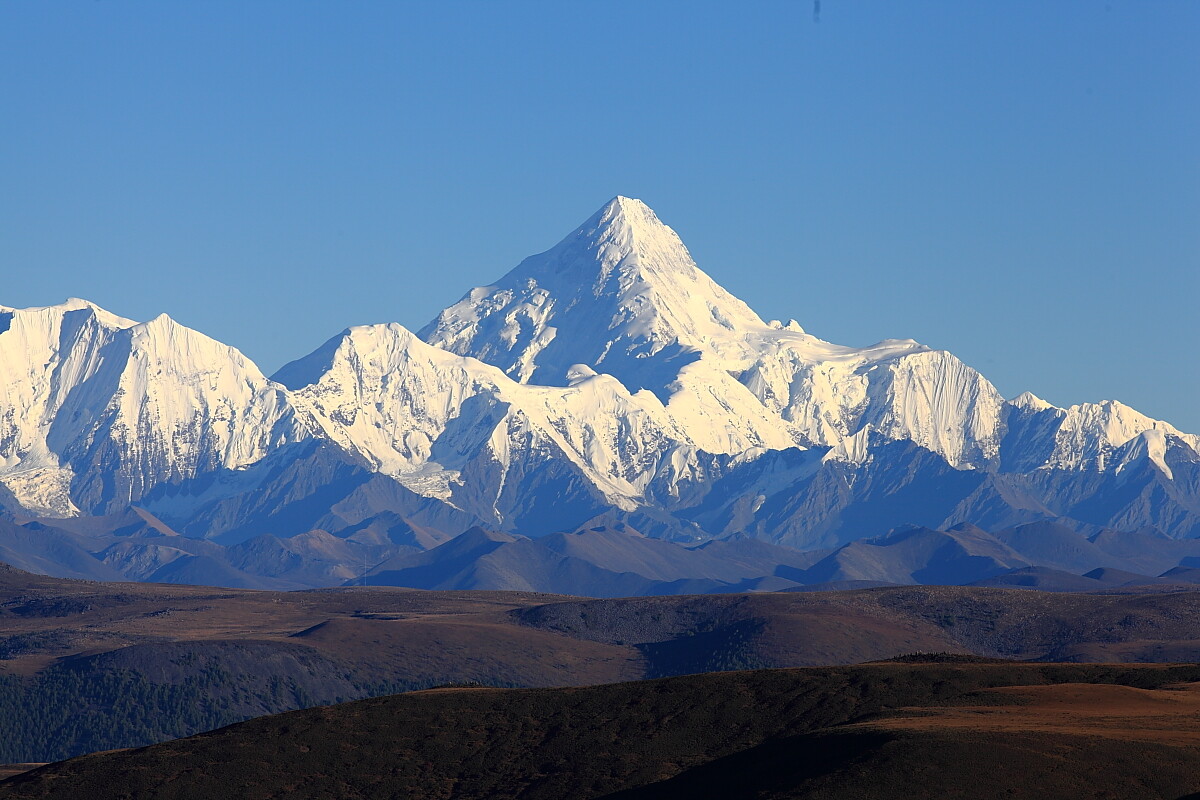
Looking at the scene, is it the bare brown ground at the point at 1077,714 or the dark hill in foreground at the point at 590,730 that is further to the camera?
the dark hill in foreground at the point at 590,730

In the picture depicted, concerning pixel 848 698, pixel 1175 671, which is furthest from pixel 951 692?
pixel 1175 671

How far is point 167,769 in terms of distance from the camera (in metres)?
172

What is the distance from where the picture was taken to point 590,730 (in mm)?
173750

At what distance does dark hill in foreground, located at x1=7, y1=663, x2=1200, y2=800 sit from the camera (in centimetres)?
14788

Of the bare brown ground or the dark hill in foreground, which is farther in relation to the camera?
the dark hill in foreground

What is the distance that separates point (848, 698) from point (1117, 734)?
1909 inches

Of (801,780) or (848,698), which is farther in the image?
(848,698)

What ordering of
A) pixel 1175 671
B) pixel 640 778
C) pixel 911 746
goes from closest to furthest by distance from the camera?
pixel 911 746 → pixel 640 778 → pixel 1175 671

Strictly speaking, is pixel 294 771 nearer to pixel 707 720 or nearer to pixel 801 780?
pixel 707 720

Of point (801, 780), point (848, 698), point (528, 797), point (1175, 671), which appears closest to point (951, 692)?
point (848, 698)

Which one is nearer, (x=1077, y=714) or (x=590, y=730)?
(x=1077, y=714)

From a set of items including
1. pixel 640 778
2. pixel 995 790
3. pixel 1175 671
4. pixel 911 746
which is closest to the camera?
pixel 995 790

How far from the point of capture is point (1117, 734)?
127 metres

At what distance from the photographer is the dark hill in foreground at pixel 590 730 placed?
147875 mm
